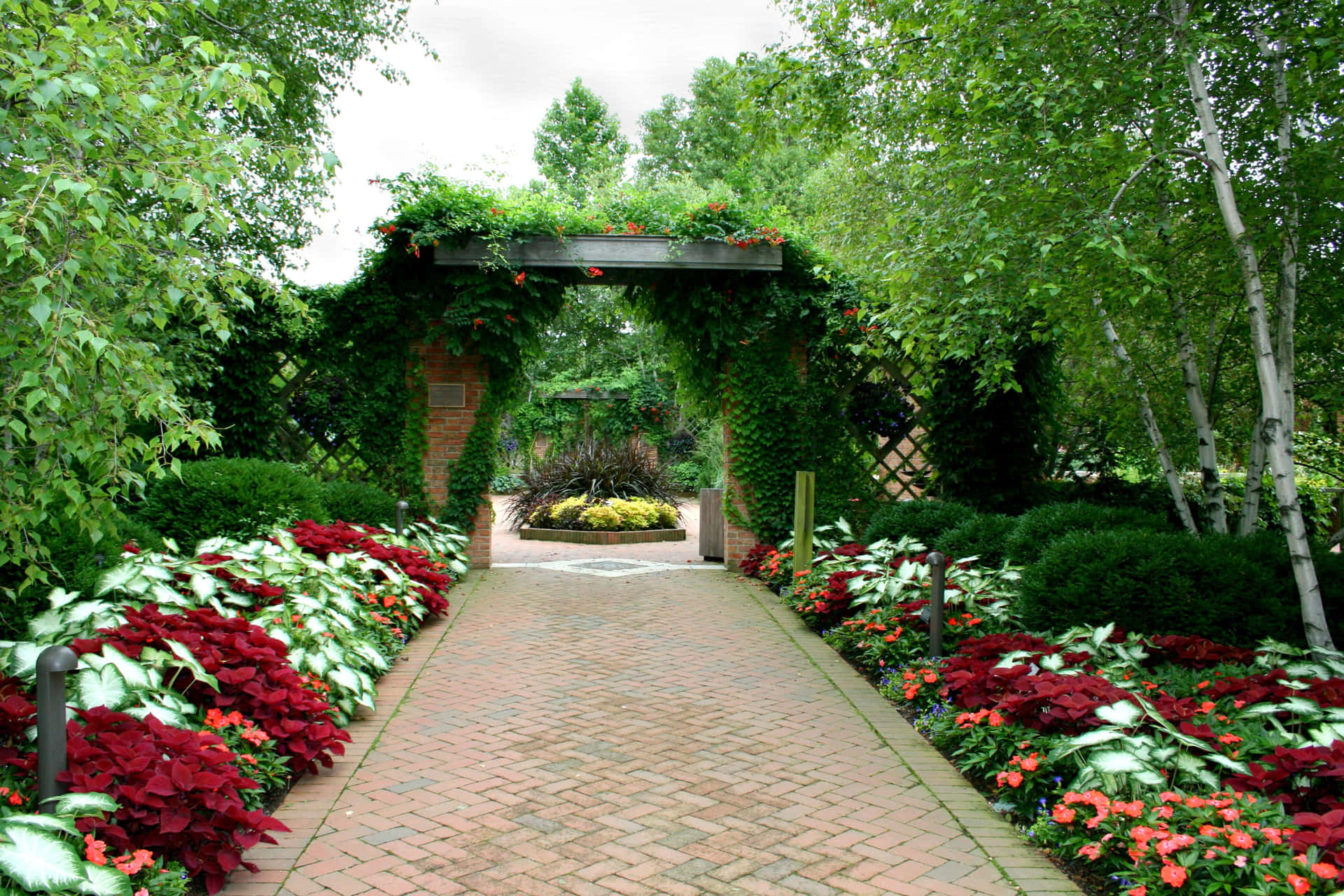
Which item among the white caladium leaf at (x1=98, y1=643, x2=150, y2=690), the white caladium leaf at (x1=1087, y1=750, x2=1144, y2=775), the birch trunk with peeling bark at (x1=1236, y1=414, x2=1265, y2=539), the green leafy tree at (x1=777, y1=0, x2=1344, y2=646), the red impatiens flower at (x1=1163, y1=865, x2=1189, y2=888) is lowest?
the red impatiens flower at (x1=1163, y1=865, x2=1189, y2=888)

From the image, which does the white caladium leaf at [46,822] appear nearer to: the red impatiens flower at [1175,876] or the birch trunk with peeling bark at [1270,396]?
the red impatiens flower at [1175,876]

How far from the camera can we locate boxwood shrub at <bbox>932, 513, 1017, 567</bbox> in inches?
242

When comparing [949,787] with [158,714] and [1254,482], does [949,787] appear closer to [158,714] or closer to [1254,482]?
[158,714]

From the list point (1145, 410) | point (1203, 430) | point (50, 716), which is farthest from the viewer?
point (1145, 410)

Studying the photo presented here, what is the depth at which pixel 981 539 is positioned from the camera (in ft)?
20.5

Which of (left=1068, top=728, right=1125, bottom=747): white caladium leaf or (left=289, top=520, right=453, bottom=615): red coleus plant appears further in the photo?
(left=289, top=520, right=453, bottom=615): red coleus plant

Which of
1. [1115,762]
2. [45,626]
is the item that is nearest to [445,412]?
[45,626]

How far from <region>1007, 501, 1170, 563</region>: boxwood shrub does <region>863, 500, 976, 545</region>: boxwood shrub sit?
1.18m

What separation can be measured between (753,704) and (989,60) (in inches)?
131

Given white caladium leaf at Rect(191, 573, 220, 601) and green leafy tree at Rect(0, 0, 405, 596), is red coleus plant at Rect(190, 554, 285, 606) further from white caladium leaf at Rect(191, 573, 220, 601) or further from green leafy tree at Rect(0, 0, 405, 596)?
green leafy tree at Rect(0, 0, 405, 596)

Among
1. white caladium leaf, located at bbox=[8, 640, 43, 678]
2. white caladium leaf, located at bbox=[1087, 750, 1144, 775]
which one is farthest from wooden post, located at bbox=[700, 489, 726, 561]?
white caladium leaf, located at bbox=[8, 640, 43, 678]

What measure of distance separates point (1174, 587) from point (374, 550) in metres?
4.96

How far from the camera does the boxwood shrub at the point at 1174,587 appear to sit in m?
4.23

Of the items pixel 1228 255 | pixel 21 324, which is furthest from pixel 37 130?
pixel 1228 255
